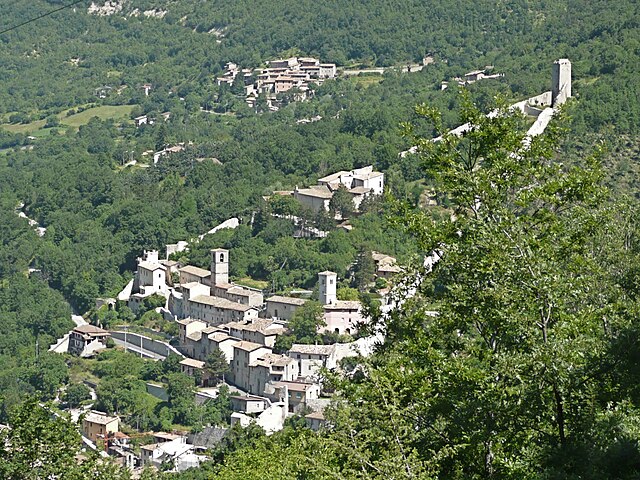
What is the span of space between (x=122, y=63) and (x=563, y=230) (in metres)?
110

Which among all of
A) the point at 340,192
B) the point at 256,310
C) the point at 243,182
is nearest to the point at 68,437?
the point at 256,310

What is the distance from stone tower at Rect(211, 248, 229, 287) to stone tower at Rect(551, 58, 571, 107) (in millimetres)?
16603

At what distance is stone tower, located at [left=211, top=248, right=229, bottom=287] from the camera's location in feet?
162

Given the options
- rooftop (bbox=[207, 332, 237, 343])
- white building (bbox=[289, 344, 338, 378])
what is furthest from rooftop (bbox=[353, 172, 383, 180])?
white building (bbox=[289, 344, 338, 378])

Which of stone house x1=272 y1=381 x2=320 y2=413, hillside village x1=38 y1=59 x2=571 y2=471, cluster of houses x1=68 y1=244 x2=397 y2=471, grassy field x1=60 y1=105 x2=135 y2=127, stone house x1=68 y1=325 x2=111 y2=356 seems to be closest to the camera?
cluster of houses x1=68 y1=244 x2=397 y2=471

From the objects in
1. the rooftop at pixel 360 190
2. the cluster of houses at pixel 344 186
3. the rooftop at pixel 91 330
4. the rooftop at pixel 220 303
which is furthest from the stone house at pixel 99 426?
the rooftop at pixel 360 190

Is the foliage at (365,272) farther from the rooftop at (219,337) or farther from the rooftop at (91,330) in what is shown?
the rooftop at (91,330)

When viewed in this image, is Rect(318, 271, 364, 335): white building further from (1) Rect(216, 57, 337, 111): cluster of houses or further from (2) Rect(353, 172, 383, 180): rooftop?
(1) Rect(216, 57, 337, 111): cluster of houses

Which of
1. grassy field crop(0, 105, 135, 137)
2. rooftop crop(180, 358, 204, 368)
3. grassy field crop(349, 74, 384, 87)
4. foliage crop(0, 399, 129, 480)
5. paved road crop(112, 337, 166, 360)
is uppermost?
foliage crop(0, 399, 129, 480)

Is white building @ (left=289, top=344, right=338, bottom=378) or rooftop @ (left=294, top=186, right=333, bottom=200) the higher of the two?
white building @ (left=289, top=344, right=338, bottom=378)

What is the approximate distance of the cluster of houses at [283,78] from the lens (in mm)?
96000

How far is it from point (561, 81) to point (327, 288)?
57.9 ft

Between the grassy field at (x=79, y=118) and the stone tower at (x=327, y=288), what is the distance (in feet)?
184

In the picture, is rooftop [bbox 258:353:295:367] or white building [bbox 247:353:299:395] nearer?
white building [bbox 247:353:299:395]
